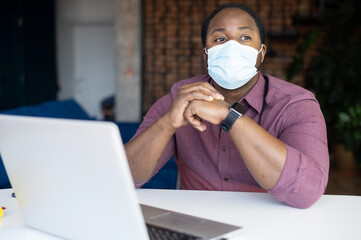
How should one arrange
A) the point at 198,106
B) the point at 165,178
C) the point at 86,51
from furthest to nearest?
1. the point at 86,51
2. the point at 165,178
3. the point at 198,106

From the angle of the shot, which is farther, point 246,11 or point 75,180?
point 246,11

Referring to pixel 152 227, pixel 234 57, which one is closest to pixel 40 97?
pixel 234 57

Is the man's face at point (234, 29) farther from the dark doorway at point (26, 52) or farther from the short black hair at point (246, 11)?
the dark doorway at point (26, 52)

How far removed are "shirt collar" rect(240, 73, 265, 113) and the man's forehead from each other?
0.20 m

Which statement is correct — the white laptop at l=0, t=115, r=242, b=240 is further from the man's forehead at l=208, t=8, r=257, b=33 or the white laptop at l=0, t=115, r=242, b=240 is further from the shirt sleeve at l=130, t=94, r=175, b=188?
the man's forehead at l=208, t=8, r=257, b=33

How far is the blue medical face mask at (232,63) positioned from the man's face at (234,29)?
3 cm

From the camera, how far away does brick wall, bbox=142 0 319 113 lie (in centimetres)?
508

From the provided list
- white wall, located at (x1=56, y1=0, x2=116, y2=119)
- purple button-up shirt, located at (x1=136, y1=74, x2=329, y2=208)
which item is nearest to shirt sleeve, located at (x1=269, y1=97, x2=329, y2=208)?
purple button-up shirt, located at (x1=136, y1=74, x2=329, y2=208)

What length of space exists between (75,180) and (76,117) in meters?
2.75

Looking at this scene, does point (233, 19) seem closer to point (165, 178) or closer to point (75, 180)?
point (75, 180)

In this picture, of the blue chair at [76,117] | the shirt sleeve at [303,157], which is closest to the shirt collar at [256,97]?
the shirt sleeve at [303,157]

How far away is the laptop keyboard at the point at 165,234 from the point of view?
83cm

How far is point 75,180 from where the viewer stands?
0.73m

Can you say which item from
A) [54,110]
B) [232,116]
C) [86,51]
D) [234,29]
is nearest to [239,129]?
[232,116]
